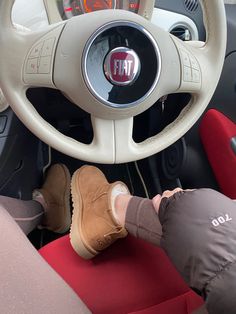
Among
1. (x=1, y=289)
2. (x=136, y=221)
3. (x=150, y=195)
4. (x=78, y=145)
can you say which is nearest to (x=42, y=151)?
(x=150, y=195)

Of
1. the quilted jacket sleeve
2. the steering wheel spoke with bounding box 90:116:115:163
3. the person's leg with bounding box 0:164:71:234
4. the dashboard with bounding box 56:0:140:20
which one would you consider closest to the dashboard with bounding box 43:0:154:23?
the dashboard with bounding box 56:0:140:20

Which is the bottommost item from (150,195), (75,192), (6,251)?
(150,195)

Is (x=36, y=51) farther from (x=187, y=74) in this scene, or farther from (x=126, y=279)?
(x=126, y=279)

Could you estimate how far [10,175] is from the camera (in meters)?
0.99

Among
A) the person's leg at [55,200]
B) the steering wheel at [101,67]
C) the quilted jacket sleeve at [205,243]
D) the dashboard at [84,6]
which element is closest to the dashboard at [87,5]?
the dashboard at [84,6]

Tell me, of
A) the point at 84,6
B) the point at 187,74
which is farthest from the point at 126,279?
the point at 84,6

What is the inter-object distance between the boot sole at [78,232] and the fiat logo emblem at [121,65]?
350 millimetres

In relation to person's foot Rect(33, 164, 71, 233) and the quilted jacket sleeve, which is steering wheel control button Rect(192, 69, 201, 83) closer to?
the quilted jacket sleeve

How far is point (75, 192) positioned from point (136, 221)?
226mm

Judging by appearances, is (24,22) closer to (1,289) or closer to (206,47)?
(206,47)

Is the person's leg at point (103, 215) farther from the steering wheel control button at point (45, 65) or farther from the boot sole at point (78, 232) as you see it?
the steering wheel control button at point (45, 65)

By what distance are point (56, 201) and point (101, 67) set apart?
0.64m

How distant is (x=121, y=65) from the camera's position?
64 centimetres

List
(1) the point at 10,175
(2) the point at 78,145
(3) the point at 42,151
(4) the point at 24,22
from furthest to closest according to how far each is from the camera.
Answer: (3) the point at 42,151
(1) the point at 10,175
(4) the point at 24,22
(2) the point at 78,145
